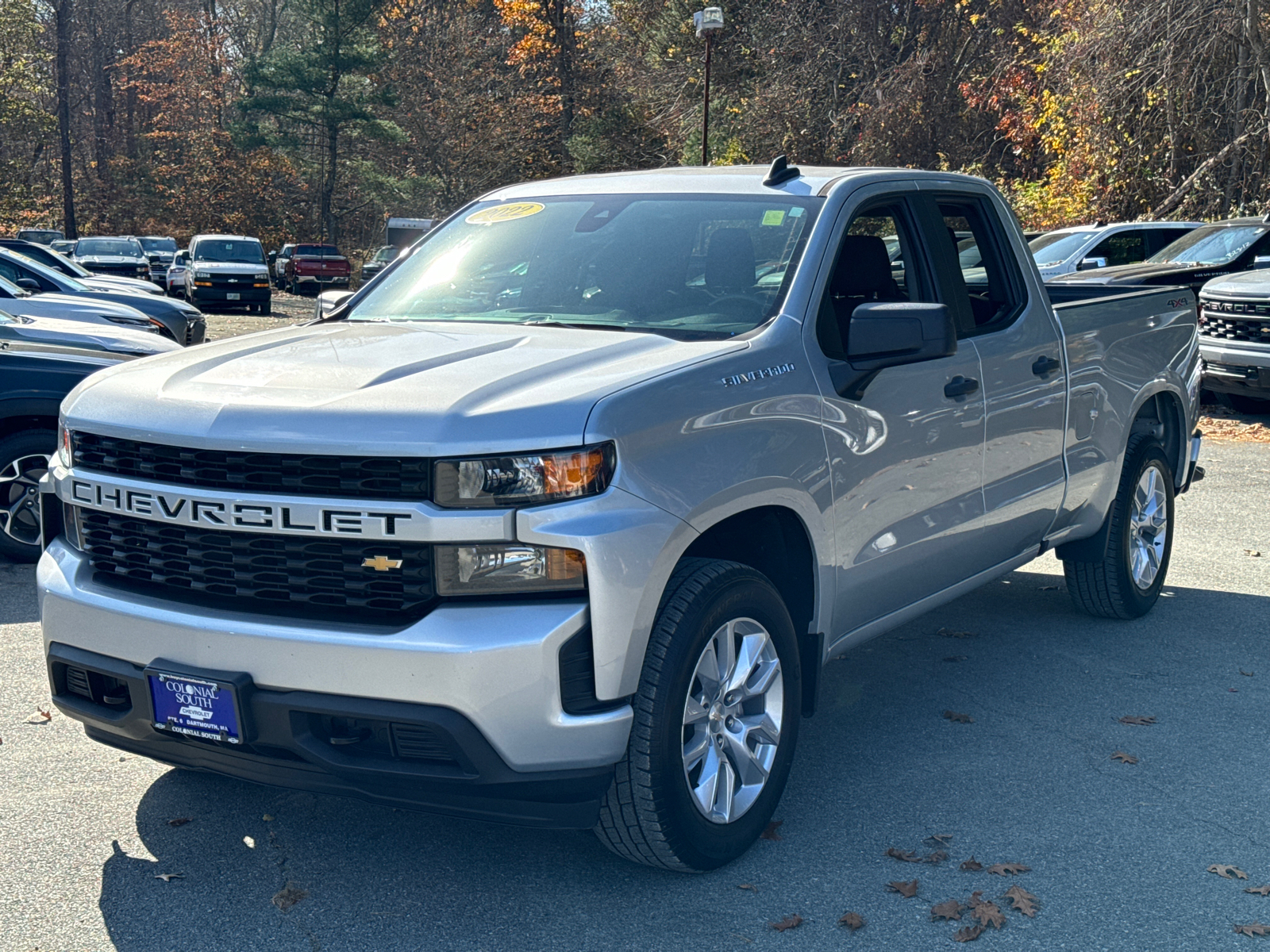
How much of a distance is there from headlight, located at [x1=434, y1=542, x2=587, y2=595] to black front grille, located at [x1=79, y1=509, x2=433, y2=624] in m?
0.05

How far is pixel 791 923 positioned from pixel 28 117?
176ft

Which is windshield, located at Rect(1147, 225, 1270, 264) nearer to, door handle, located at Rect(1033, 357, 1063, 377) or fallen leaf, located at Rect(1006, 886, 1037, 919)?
door handle, located at Rect(1033, 357, 1063, 377)

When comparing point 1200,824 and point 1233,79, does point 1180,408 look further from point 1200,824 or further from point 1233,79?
point 1233,79

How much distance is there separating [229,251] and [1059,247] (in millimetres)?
22892

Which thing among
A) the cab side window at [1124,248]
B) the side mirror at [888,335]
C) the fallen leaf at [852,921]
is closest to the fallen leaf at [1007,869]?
the fallen leaf at [852,921]

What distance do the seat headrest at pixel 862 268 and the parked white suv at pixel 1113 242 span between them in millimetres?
11740

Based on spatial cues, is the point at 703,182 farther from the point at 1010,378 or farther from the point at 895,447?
the point at 1010,378

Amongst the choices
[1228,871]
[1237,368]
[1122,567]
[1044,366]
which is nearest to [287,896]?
[1228,871]

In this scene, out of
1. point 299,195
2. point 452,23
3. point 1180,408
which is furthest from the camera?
point 299,195

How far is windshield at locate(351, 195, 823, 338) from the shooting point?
4.28 m

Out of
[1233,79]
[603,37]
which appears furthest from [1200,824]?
[603,37]

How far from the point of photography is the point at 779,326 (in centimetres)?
405

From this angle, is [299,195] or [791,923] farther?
[299,195]

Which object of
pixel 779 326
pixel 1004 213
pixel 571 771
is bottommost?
pixel 571 771
